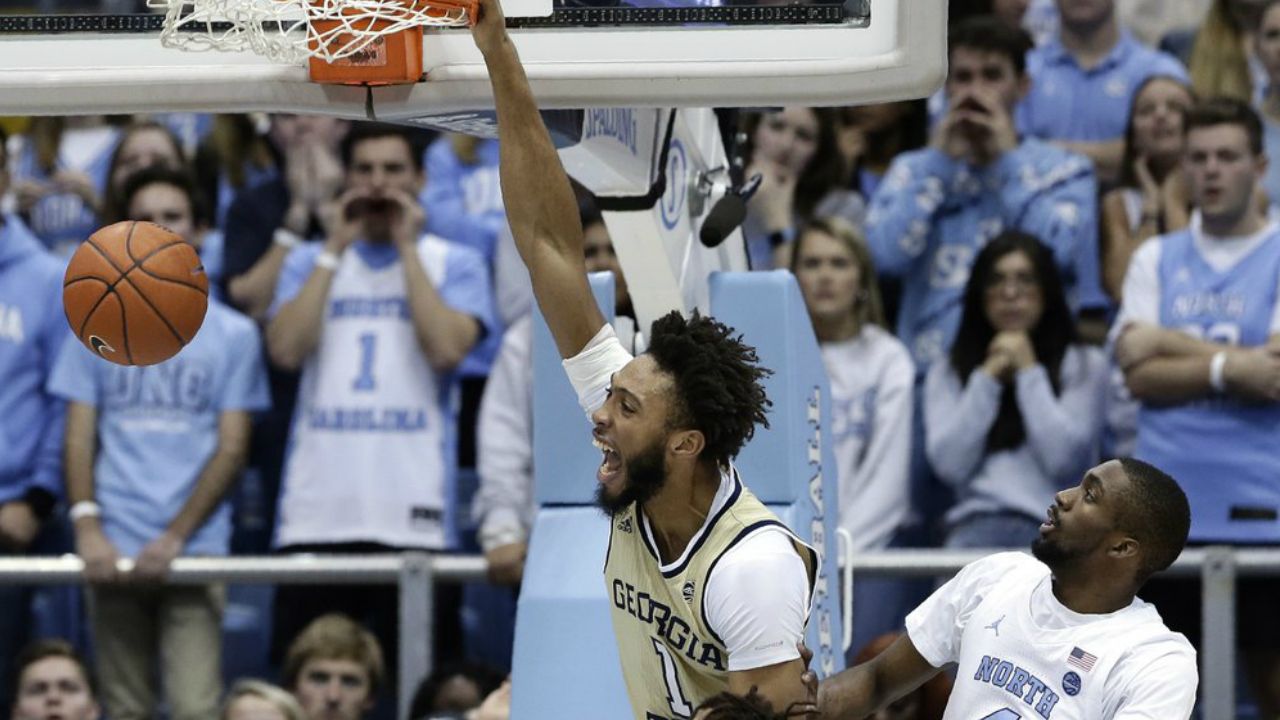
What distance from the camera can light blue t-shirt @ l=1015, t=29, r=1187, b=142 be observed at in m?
7.93

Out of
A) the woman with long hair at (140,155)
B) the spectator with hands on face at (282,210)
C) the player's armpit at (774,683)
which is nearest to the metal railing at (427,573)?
the spectator with hands on face at (282,210)

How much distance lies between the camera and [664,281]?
4.99 metres

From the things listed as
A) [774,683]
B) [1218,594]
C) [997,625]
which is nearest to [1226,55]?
[1218,594]

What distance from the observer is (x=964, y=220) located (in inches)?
299

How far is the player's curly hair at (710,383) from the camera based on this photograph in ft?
13.6

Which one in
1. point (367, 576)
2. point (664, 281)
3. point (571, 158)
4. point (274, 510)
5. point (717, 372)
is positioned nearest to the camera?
point (717, 372)

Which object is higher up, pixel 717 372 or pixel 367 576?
pixel 717 372

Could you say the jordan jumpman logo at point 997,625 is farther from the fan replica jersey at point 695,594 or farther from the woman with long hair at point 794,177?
the woman with long hair at point 794,177

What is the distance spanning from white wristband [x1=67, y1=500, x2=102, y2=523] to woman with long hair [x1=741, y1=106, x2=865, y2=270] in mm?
2545

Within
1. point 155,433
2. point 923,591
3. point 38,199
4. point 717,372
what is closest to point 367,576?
point 155,433

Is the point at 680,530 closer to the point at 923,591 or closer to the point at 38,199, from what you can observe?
the point at 923,591

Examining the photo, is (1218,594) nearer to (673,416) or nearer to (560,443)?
(560,443)

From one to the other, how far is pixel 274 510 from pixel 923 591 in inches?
96.5

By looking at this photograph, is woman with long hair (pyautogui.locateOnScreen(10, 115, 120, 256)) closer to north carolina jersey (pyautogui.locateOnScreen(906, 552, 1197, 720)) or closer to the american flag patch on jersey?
north carolina jersey (pyautogui.locateOnScreen(906, 552, 1197, 720))
